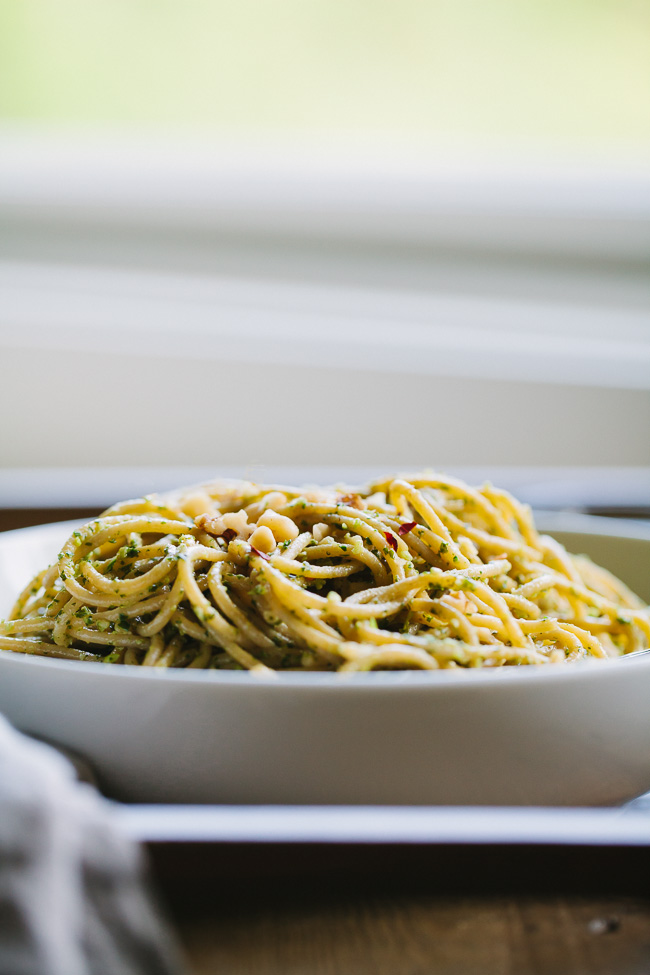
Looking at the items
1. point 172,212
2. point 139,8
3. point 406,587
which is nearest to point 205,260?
point 172,212

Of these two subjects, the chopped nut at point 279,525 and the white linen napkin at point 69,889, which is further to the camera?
the chopped nut at point 279,525

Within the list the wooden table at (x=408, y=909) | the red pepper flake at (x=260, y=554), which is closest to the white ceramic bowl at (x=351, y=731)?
the wooden table at (x=408, y=909)

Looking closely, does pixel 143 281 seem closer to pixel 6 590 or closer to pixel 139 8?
pixel 139 8

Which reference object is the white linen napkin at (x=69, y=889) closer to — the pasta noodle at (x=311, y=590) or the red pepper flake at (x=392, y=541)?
the pasta noodle at (x=311, y=590)

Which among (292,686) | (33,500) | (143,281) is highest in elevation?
(143,281)

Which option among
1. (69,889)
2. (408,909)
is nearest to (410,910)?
(408,909)

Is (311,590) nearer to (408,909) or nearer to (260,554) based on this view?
(260,554)

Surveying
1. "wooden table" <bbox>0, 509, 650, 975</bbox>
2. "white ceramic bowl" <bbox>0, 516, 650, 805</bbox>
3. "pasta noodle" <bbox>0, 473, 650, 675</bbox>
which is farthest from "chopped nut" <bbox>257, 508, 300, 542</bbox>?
"wooden table" <bbox>0, 509, 650, 975</bbox>
